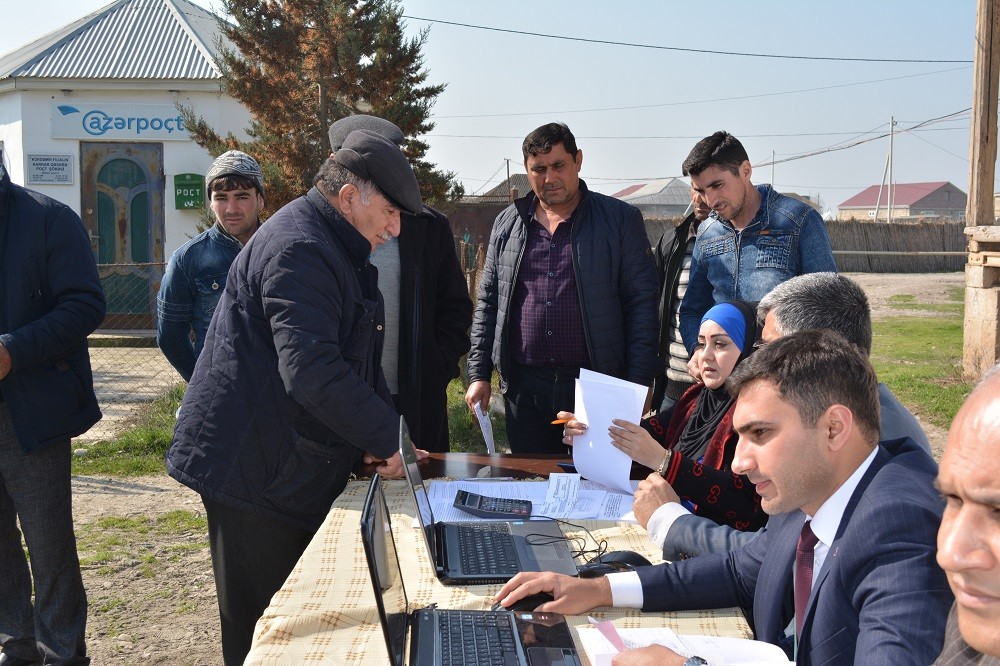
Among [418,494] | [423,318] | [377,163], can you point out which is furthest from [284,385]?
[423,318]

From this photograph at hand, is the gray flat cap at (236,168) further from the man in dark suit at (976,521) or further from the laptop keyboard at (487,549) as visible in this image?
the man in dark suit at (976,521)

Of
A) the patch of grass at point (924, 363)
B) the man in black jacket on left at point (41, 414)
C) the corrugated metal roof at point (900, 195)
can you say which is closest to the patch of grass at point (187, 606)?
the man in black jacket on left at point (41, 414)

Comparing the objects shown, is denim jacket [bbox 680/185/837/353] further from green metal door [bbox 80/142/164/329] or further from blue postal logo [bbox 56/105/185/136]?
blue postal logo [bbox 56/105/185/136]

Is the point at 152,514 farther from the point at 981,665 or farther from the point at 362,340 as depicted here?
the point at 981,665

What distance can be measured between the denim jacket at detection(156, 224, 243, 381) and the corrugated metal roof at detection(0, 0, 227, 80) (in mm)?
7921

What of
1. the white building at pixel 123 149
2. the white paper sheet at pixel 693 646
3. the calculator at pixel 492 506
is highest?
the white building at pixel 123 149

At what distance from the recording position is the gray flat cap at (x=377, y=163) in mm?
2654

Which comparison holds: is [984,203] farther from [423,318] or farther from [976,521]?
[976,521]

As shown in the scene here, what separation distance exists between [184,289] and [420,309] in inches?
42.6

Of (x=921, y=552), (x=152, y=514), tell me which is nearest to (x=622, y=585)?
(x=921, y=552)

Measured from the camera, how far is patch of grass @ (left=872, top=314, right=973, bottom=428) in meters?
8.55

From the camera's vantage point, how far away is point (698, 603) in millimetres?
2135

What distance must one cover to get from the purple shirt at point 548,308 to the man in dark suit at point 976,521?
3.05 meters

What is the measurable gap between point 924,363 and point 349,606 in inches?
434
